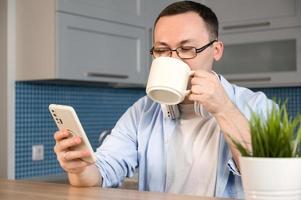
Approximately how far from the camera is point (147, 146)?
4.98ft

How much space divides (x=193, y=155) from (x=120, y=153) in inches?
8.2

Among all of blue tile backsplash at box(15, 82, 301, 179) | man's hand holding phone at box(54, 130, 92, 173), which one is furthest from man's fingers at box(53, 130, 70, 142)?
blue tile backsplash at box(15, 82, 301, 179)

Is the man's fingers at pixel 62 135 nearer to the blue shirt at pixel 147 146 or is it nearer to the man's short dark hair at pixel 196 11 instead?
the blue shirt at pixel 147 146

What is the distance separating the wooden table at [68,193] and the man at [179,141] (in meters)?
0.08

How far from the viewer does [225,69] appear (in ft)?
10.4

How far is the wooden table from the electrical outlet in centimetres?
160

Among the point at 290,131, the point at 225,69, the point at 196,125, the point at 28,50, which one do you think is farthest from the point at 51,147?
the point at 290,131

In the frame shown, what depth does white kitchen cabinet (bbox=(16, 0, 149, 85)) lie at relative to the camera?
2629 mm

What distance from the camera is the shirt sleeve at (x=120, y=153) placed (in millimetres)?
1448

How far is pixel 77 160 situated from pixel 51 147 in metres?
1.77

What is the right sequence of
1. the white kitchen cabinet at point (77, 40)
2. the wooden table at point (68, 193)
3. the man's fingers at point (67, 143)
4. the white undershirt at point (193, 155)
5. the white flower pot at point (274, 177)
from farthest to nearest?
the white kitchen cabinet at point (77, 40) → the white undershirt at point (193, 155) → the man's fingers at point (67, 143) → the wooden table at point (68, 193) → the white flower pot at point (274, 177)

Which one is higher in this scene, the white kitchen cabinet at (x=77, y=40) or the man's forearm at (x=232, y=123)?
the white kitchen cabinet at (x=77, y=40)

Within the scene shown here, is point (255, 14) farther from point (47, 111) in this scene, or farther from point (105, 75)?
point (47, 111)

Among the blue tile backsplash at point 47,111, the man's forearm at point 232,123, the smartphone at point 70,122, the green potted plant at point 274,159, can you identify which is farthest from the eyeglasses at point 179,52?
the blue tile backsplash at point 47,111
